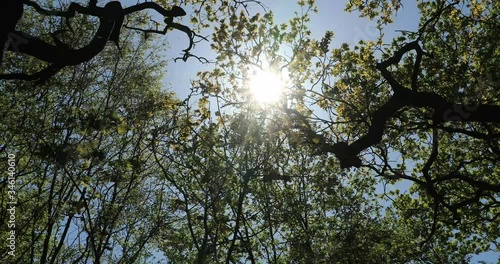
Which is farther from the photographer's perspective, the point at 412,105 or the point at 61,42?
the point at 412,105

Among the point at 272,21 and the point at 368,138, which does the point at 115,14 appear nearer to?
the point at 368,138

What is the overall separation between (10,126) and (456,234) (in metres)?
20.2

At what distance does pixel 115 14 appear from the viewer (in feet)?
21.4

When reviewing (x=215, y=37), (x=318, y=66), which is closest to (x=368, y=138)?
(x=318, y=66)

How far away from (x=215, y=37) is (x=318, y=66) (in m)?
3.92

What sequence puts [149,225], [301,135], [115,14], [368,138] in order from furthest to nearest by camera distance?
[149,225] < [301,135] < [368,138] < [115,14]

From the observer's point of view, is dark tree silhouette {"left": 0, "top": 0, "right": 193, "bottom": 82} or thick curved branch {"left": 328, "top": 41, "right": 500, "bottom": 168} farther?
thick curved branch {"left": 328, "top": 41, "right": 500, "bottom": 168}

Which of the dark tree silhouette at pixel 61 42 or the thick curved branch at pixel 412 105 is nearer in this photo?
the dark tree silhouette at pixel 61 42

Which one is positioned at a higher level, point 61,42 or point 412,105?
point 412,105

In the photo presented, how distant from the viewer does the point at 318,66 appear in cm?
1365

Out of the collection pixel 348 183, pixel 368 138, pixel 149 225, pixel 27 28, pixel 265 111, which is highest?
pixel 27 28

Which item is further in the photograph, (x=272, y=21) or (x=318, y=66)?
(x=318, y=66)

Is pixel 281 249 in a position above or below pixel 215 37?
below

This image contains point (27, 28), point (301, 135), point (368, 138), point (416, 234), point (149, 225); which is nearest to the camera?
point (368, 138)
